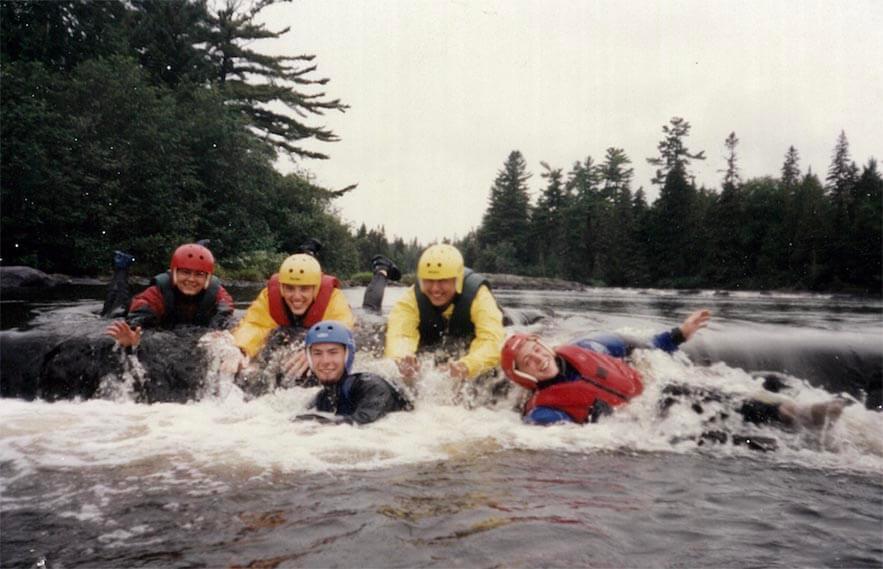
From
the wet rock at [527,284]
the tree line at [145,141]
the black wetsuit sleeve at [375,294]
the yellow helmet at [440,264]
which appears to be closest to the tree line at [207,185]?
the tree line at [145,141]

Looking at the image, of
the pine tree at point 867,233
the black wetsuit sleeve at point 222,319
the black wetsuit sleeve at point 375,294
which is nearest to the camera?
the black wetsuit sleeve at point 222,319

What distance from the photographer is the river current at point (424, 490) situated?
2873 mm

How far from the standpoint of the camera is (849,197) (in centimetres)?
4691

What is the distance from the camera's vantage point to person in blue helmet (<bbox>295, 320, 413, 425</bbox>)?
17.3ft

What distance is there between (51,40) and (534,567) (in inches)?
1201

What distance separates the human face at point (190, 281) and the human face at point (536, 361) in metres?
4.12

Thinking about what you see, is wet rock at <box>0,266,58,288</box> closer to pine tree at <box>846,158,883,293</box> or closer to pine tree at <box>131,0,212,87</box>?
pine tree at <box>131,0,212,87</box>

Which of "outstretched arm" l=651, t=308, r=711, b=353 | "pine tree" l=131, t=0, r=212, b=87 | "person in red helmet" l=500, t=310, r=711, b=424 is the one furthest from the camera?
"pine tree" l=131, t=0, r=212, b=87

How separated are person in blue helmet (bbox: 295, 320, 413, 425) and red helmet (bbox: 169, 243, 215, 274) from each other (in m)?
2.75

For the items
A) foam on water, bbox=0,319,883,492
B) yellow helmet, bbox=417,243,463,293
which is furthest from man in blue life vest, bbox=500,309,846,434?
yellow helmet, bbox=417,243,463,293

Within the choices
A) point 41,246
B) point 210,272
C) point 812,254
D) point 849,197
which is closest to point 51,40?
point 41,246

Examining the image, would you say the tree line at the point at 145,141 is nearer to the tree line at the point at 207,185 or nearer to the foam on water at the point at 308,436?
the tree line at the point at 207,185

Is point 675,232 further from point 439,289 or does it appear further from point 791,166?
point 439,289

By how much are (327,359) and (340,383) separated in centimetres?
27
